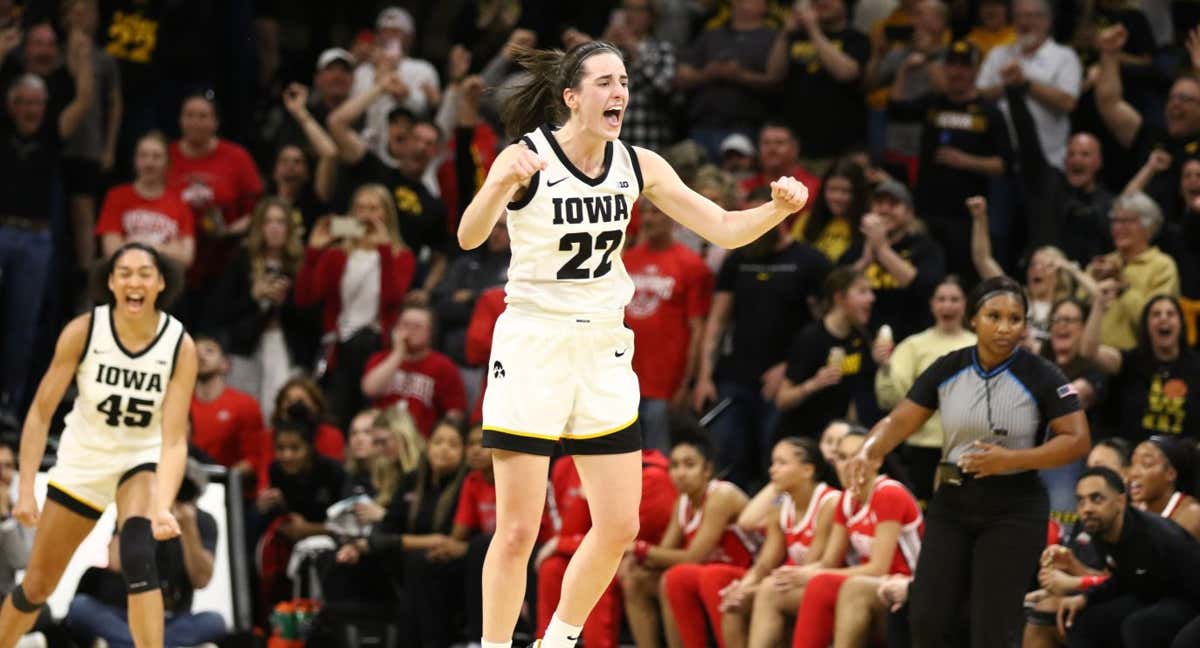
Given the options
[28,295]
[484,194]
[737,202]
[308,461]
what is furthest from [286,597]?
[484,194]

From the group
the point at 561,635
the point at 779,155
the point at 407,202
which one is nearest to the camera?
the point at 561,635

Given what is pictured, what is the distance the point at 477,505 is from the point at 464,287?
92.5 inches

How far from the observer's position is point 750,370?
444 inches

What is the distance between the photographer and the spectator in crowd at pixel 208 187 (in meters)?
13.4

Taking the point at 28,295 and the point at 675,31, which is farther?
the point at 675,31

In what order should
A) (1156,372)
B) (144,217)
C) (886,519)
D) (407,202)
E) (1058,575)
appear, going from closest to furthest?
(1058,575) < (886,519) < (1156,372) < (144,217) < (407,202)

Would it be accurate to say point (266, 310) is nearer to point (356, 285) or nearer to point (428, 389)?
point (356, 285)

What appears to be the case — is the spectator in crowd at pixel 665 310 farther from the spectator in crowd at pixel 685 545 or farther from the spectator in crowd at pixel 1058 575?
the spectator in crowd at pixel 1058 575

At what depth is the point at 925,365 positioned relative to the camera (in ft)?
33.7

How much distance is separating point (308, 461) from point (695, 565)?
9.55ft

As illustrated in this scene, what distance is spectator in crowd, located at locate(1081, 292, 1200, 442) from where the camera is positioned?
978 centimetres

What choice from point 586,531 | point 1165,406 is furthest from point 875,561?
point 1165,406

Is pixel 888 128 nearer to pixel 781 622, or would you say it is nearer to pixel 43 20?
pixel 781 622

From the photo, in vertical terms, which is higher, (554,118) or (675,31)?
(675,31)
